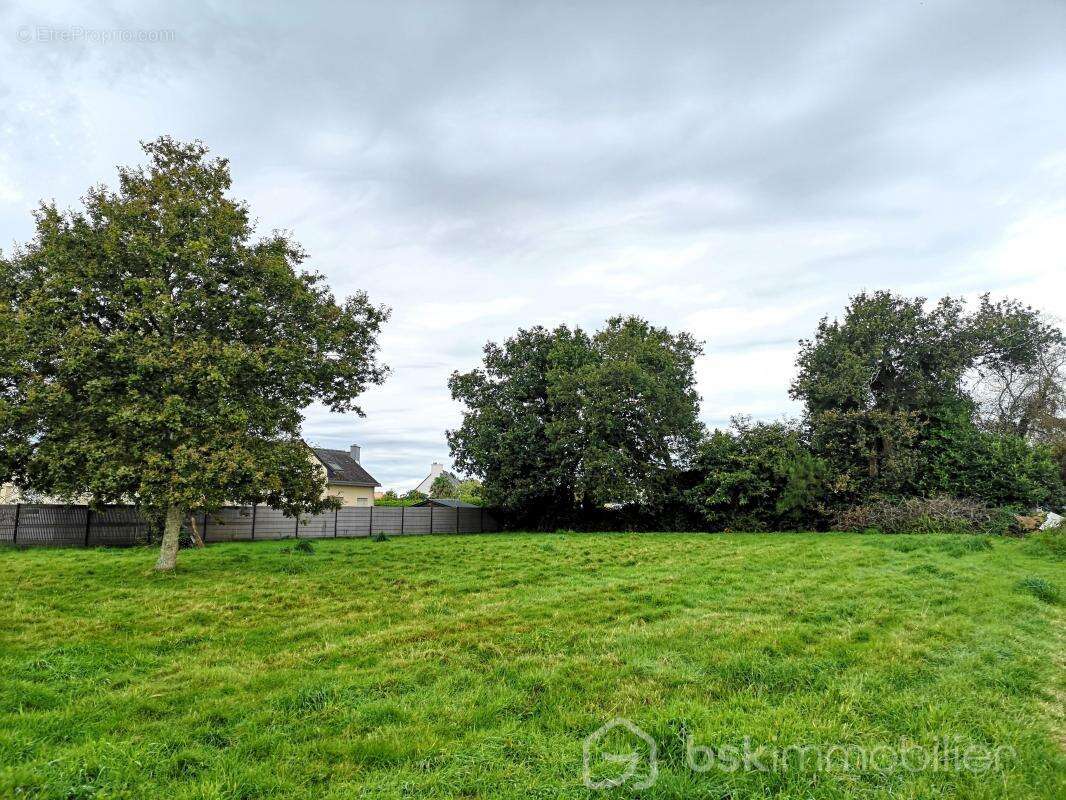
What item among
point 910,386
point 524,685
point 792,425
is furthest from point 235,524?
point 910,386

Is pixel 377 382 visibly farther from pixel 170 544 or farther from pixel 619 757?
pixel 619 757

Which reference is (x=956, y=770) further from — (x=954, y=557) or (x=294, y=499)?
(x=294, y=499)

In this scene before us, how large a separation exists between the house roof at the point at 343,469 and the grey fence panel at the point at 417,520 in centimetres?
995

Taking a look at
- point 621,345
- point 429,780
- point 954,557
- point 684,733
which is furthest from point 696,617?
point 621,345

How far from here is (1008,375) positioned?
29844 millimetres

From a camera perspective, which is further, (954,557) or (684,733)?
(954,557)

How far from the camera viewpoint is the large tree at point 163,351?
37.8 feet

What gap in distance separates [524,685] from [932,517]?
2147 cm

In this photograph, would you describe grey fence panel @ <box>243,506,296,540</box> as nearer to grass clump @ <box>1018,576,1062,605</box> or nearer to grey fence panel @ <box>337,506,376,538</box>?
grey fence panel @ <box>337,506,376,538</box>

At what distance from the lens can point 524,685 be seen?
16.1 ft

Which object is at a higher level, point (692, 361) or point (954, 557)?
point (692, 361)

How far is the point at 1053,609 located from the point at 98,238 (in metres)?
19.4

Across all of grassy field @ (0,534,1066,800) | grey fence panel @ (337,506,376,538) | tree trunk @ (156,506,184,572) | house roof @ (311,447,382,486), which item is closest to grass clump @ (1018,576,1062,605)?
grassy field @ (0,534,1066,800)

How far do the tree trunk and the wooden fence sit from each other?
2342 mm
